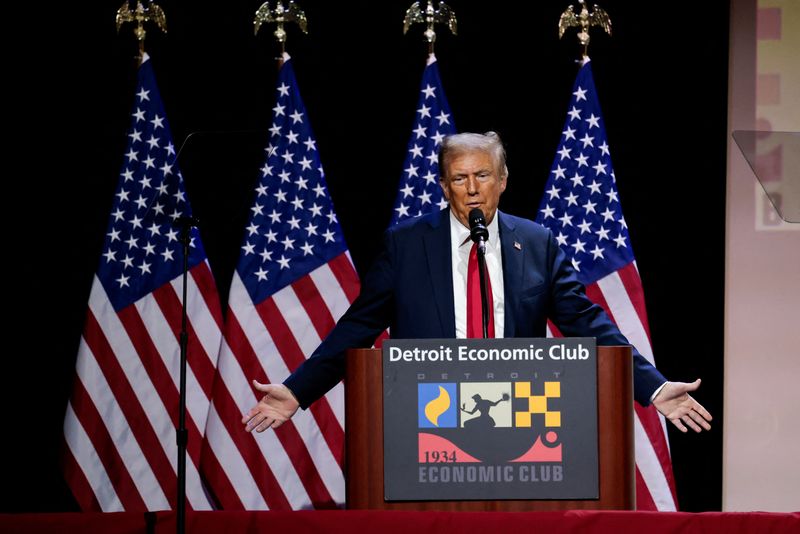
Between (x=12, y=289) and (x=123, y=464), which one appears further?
(x=12, y=289)

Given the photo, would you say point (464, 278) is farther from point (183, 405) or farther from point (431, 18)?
point (431, 18)

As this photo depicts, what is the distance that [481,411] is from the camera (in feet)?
7.35

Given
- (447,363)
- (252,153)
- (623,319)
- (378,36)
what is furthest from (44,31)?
(447,363)

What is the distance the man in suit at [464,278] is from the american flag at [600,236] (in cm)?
115

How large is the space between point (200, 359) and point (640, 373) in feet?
6.95

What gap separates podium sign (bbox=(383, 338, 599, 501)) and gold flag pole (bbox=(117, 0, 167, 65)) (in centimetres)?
264

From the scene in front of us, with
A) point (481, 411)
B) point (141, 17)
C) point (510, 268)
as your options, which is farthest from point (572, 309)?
point (141, 17)

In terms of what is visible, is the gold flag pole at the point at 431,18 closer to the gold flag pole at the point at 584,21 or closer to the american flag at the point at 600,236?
the gold flag pole at the point at 584,21

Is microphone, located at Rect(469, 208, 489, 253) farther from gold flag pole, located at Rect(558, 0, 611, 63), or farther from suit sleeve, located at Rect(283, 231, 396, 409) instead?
gold flag pole, located at Rect(558, 0, 611, 63)

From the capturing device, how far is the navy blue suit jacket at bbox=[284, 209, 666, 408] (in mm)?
3041

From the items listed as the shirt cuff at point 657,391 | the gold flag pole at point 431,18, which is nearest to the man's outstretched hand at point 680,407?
the shirt cuff at point 657,391

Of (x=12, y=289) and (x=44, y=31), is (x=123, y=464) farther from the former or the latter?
(x=44, y=31)

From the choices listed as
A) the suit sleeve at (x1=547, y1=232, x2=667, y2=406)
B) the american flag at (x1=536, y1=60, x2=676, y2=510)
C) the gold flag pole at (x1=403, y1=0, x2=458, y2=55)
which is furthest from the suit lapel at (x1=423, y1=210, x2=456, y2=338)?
the gold flag pole at (x1=403, y1=0, x2=458, y2=55)

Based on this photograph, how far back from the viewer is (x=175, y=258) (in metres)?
4.34
